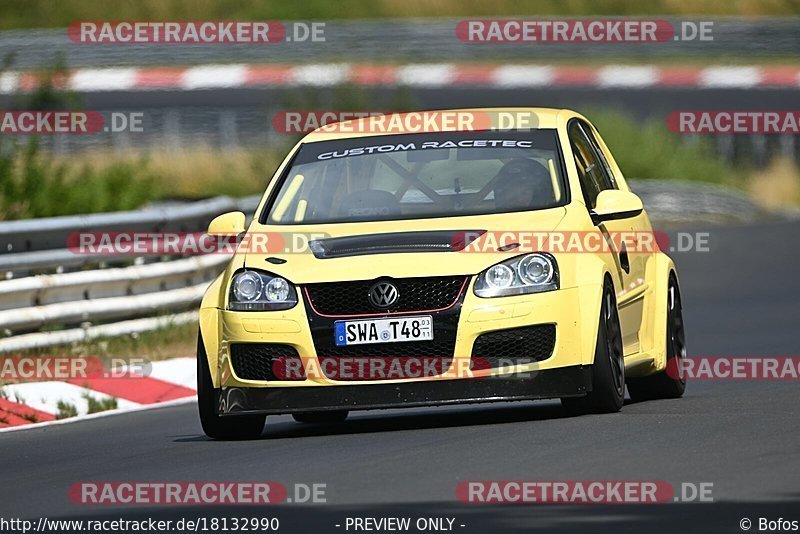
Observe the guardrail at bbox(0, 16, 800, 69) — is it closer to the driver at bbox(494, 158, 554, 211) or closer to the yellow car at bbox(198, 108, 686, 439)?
the yellow car at bbox(198, 108, 686, 439)

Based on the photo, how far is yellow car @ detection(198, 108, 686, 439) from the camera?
10195mm

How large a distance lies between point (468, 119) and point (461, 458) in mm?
3164

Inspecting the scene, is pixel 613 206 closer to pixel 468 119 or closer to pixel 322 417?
pixel 468 119

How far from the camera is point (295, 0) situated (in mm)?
45094

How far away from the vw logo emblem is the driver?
1003 mm

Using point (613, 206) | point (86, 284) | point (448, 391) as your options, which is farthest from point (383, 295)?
point (86, 284)

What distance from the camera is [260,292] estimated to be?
10.5m

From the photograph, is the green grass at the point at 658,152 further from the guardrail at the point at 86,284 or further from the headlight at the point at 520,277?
the headlight at the point at 520,277

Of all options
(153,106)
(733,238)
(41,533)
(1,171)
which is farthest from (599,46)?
(41,533)

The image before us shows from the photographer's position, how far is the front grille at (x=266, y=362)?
34.0 ft

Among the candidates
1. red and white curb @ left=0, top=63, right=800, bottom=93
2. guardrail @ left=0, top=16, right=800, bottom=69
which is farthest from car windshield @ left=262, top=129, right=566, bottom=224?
guardrail @ left=0, top=16, right=800, bottom=69

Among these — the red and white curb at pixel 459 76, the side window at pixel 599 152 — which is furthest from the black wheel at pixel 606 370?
the red and white curb at pixel 459 76

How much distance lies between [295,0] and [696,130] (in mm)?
13595

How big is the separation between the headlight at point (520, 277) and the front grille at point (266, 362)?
Result: 97cm
